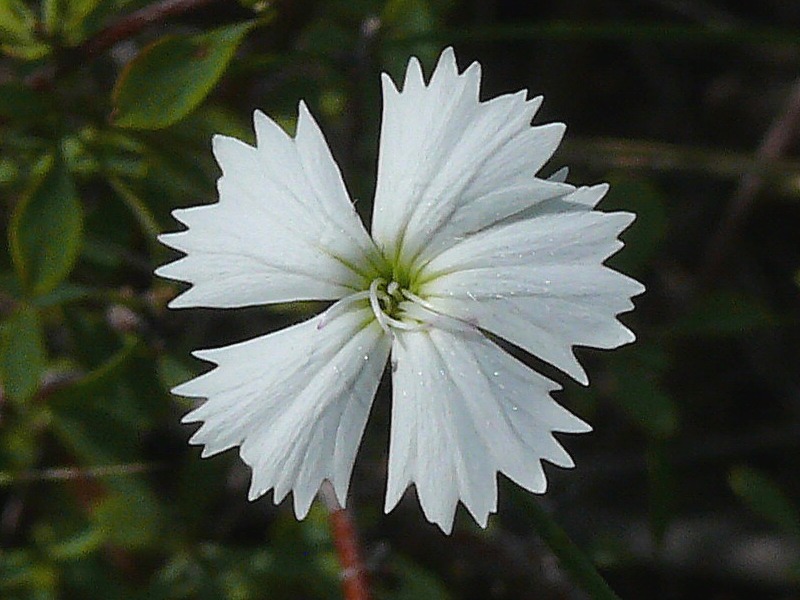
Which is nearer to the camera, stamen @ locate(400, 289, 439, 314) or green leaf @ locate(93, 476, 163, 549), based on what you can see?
stamen @ locate(400, 289, 439, 314)

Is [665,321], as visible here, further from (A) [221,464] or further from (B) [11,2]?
(B) [11,2]

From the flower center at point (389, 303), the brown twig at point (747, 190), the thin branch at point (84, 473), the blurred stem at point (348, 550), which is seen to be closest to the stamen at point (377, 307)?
the flower center at point (389, 303)

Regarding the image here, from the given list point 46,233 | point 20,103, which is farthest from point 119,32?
point 46,233

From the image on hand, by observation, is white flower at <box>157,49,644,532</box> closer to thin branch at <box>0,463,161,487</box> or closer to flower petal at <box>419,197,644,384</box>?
flower petal at <box>419,197,644,384</box>

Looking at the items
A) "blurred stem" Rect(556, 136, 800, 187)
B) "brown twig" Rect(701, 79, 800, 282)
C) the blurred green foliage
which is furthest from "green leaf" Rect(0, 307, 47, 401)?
"brown twig" Rect(701, 79, 800, 282)

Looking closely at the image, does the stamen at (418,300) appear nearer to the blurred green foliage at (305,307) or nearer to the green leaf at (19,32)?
the blurred green foliage at (305,307)

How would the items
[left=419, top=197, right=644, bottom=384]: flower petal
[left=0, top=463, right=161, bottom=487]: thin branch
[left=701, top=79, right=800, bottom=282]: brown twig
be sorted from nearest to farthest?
[left=419, top=197, right=644, bottom=384]: flower petal < [left=0, top=463, right=161, bottom=487]: thin branch < [left=701, top=79, right=800, bottom=282]: brown twig

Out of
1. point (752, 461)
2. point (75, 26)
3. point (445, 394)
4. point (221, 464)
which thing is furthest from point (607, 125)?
point (445, 394)
